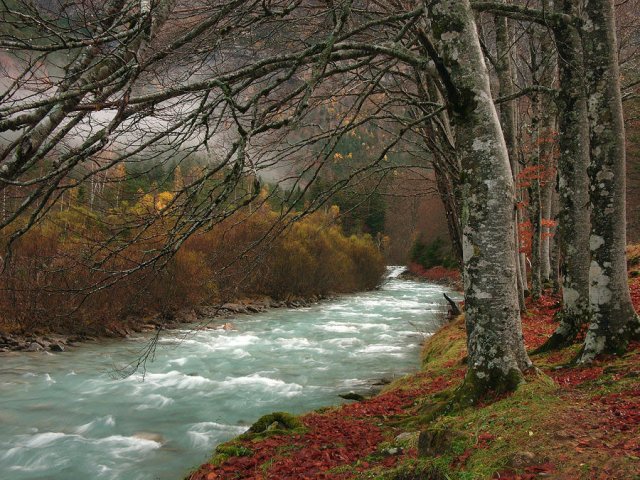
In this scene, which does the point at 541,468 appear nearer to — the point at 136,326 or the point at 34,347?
the point at 34,347

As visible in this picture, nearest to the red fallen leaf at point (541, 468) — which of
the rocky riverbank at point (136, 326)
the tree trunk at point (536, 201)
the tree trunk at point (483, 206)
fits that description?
the tree trunk at point (483, 206)

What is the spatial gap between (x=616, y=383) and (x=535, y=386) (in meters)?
0.80

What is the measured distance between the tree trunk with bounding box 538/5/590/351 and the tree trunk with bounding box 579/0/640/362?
1259 mm

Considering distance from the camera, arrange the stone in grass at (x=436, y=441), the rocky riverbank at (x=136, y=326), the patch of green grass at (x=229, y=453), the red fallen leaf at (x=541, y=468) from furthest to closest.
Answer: the rocky riverbank at (x=136, y=326), the patch of green grass at (x=229, y=453), the stone in grass at (x=436, y=441), the red fallen leaf at (x=541, y=468)

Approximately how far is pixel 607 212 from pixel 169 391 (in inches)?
369

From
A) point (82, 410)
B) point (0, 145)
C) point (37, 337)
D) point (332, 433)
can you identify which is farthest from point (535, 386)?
point (37, 337)

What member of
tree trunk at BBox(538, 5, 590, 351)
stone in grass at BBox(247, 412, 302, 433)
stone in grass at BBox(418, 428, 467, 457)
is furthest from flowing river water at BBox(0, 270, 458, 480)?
tree trunk at BBox(538, 5, 590, 351)

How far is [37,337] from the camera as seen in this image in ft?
48.5

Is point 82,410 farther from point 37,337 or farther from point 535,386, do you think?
point 535,386

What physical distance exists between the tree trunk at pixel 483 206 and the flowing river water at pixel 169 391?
9.18 feet

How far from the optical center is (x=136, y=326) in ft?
59.2

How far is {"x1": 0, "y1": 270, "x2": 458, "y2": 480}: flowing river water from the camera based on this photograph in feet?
24.0

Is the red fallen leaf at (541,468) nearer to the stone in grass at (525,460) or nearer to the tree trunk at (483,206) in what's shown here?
the stone in grass at (525,460)

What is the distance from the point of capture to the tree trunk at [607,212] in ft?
17.5
